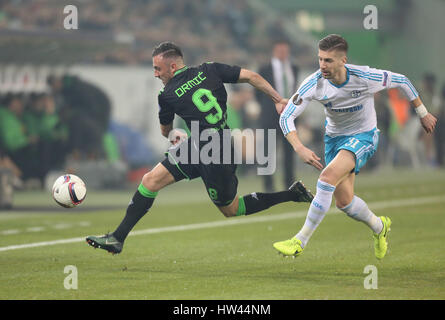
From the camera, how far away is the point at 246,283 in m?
7.47

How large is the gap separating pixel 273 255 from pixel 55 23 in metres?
17.5

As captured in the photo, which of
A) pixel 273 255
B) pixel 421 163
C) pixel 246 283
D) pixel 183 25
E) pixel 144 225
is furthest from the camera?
pixel 183 25

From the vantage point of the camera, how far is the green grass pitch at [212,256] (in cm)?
712

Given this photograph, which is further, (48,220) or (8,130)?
(8,130)

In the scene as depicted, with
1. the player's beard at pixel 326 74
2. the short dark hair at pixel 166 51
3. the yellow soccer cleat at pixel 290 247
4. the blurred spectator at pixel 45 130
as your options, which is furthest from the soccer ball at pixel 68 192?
the blurred spectator at pixel 45 130

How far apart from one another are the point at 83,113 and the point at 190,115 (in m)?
11.3

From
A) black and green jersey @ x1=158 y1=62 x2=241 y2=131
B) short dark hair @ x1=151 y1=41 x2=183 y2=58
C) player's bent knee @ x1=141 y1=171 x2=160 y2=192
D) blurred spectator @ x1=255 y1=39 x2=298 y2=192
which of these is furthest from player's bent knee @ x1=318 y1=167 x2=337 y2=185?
blurred spectator @ x1=255 y1=39 x2=298 y2=192

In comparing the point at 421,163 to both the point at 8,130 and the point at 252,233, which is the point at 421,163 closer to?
the point at 8,130

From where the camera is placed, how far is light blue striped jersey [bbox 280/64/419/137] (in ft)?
27.2

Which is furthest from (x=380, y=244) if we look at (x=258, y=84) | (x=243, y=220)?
(x=243, y=220)
